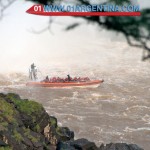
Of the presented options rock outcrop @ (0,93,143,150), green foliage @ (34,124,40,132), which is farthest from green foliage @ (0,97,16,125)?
green foliage @ (34,124,40,132)

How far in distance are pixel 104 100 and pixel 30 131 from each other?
18563 millimetres

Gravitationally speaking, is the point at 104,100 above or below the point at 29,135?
below

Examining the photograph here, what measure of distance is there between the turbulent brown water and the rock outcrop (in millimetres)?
6418

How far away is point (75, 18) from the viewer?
8.21ft

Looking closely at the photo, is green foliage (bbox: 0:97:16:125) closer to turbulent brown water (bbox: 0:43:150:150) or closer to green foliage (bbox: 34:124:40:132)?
green foliage (bbox: 34:124:40:132)

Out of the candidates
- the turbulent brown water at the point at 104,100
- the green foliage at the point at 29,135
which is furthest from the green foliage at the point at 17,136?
the turbulent brown water at the point at 104,100

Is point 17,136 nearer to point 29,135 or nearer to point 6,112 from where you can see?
point 29,135

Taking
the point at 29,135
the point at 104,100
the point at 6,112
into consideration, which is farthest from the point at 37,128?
the point at 104,100

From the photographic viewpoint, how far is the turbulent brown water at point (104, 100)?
24.7 meters

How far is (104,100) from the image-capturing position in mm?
33094

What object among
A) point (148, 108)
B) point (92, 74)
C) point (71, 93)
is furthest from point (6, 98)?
point (92, 74)

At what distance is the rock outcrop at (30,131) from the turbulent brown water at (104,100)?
642cm

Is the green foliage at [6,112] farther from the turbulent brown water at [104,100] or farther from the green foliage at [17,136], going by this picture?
the turbulent brown water at [104,100]

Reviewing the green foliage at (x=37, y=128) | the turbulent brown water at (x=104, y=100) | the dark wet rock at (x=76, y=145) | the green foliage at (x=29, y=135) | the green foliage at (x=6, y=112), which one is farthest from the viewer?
the turbulent brown water at (x=104, y=100)
